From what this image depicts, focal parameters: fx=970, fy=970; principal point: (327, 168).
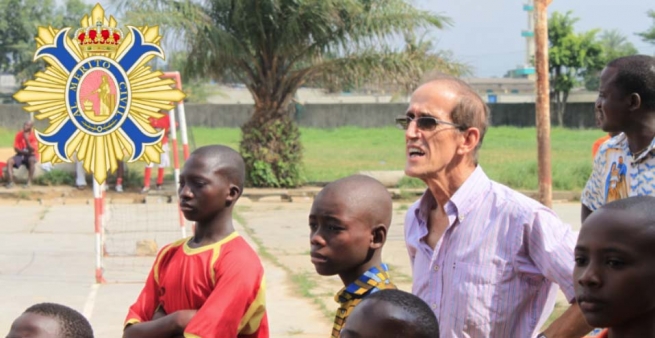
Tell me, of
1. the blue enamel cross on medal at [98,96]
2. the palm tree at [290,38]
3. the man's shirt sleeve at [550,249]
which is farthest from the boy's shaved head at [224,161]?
the palm tree at [290,38]

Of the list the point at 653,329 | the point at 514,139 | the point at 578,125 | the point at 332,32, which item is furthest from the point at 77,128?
the point at 578,125

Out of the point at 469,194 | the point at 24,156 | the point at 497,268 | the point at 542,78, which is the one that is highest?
the point at 542,78

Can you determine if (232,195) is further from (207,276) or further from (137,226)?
(137,226)

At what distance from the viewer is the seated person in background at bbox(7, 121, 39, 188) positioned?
19.1 m

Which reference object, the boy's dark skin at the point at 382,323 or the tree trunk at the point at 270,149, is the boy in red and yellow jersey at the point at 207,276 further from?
the tree trunk at the point at 270,149

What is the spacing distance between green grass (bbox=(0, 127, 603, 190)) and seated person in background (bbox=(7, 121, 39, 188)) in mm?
2082

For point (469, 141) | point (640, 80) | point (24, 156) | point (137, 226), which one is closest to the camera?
point (469, 141)

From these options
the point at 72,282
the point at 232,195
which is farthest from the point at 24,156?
the point at 232,195

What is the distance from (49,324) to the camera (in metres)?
2.67

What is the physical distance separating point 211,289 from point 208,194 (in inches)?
16.8

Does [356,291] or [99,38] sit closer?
[356,291]

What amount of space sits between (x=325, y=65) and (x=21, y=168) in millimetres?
6625

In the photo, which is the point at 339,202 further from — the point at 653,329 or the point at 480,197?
the point at 653,329

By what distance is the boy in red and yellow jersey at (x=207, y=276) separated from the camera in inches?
151
